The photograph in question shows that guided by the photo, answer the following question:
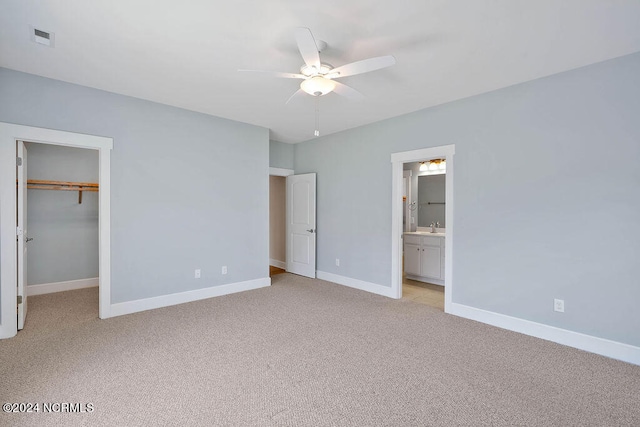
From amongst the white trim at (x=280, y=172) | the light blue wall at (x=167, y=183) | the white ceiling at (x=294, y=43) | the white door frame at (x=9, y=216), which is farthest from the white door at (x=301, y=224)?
the white door frame at (x=9, y=216)

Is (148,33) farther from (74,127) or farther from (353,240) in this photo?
(353,240)

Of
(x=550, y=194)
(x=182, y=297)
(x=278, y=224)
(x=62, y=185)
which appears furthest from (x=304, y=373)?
(x=278, y=224)

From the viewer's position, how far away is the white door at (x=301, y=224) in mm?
5535

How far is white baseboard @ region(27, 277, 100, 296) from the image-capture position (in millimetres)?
4383

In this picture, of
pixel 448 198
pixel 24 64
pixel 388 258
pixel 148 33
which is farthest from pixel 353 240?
pixel 24 64

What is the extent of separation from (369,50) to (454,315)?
3.09 meters

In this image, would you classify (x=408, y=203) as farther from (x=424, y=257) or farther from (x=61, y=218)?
(x=61, y=218)

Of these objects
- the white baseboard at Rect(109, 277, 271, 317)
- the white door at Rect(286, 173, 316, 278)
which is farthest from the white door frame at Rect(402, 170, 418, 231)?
the white baseboard at Rect(109, 277, 271, 317)

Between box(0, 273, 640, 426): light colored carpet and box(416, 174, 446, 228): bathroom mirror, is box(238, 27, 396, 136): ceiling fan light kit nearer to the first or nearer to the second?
box(0, 273, 640, 426): light colored carpet

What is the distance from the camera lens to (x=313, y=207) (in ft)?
18.1

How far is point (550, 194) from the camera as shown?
9.72ft

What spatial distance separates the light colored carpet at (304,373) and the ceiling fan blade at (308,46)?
2.37 metres

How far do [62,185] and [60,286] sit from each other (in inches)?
61.0

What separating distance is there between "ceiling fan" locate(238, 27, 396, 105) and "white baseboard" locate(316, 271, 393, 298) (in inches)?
112
